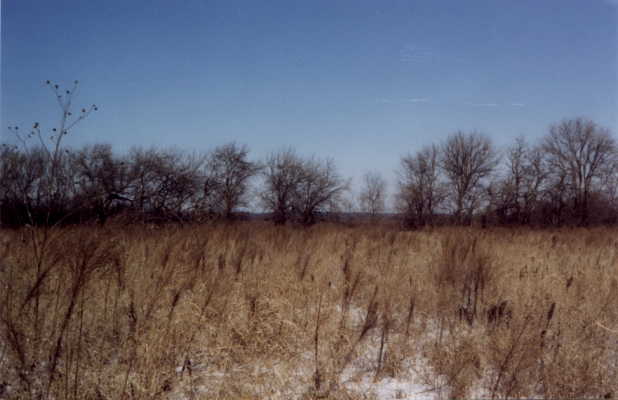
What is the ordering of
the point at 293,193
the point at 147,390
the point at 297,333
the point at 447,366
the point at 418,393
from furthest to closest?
the point at 293,193, the point at 297,333, the point at 447,366, the point at 418,393, the point at 147,390

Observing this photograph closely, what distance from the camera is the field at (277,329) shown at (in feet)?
7.63

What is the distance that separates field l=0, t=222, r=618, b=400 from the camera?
2.33 meters

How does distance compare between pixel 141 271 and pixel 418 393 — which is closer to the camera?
pixel 418 393

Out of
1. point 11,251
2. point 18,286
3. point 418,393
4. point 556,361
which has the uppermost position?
point 11,251

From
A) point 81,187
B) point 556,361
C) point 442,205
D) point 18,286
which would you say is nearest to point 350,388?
point 556,361

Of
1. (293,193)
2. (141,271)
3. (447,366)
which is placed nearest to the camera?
(447,366)

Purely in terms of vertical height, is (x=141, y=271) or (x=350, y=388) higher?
(x=141, y=271)

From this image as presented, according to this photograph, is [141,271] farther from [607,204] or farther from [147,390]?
[607,204]

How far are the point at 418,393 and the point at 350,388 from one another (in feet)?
1.59

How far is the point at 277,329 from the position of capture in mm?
3146

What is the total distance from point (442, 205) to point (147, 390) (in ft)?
98.0

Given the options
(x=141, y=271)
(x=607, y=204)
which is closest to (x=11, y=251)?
(x=141, y=271)

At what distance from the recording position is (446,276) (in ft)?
15.5

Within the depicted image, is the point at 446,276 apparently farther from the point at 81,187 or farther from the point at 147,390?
the point at 81,187
